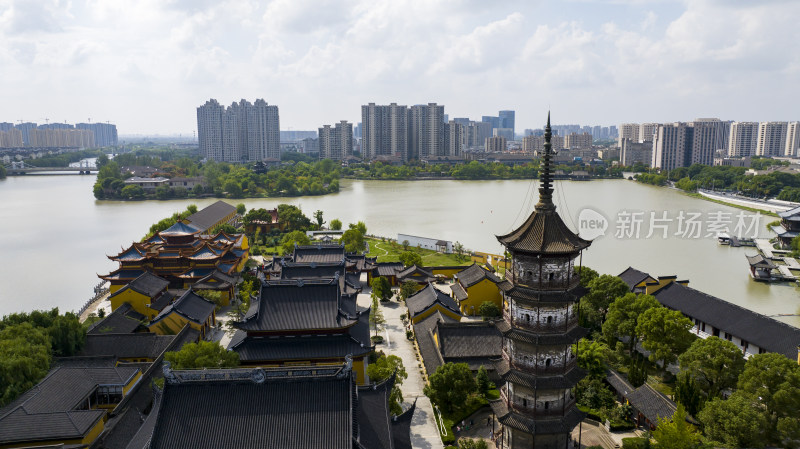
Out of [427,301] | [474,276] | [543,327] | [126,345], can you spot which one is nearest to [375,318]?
[427,301]

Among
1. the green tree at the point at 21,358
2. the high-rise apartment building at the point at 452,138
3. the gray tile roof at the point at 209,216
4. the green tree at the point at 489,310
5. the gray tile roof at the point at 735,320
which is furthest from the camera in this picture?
the high-rise apartment building at the point at 452,138

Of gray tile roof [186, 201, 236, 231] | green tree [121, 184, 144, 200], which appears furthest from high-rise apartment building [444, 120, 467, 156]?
gray tile roof [186, 201, 236, 231]

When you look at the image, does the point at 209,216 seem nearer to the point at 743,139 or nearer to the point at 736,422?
the point at 736,422

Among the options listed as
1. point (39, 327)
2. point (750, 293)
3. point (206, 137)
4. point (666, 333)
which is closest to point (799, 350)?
point (666, 333)

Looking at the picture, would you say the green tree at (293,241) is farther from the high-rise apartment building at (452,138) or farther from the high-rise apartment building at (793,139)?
the high-rise apartment building at (793,139)

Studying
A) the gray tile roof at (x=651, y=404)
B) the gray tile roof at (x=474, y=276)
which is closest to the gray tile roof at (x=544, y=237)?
the gray tile roof at (x=651, y=404)

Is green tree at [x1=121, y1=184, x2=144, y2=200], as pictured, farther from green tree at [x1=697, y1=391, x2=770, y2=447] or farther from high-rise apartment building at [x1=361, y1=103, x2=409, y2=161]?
green tree at [x1=697, y1=391, x2=770, y2=447]
